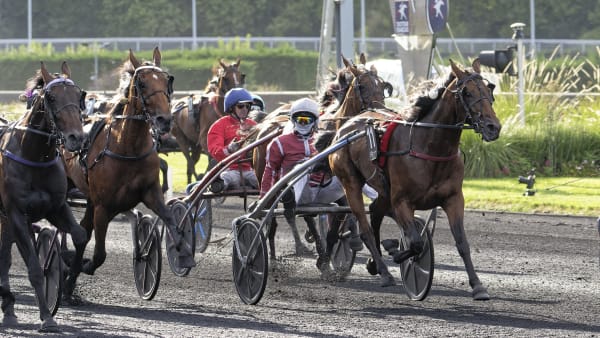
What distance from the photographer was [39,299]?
25.0 feet

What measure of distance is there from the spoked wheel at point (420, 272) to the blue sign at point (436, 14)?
8518 millimetres

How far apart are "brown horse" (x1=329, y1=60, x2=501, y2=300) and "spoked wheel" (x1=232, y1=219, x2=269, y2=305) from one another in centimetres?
79

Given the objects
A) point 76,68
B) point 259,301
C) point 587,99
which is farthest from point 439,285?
point 76,68

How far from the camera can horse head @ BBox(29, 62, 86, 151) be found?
749 cm

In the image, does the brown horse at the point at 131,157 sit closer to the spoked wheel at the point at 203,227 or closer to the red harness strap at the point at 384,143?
the red harness strap at the point at 384,143

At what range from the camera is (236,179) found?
10.7 meters

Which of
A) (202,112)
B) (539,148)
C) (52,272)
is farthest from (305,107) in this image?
(539,148)

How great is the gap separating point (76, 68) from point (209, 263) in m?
28.2

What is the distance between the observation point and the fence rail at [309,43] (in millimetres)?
37531

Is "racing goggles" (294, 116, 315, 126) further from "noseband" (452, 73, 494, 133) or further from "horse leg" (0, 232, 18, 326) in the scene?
"horse leg" (0, 232, 18, 326)

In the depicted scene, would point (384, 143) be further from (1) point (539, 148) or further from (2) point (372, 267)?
(1) point (539, 148)

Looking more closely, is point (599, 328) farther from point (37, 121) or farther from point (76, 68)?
point (76, 68)

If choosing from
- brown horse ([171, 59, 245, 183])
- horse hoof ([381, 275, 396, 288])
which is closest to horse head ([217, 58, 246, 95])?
brown horse ([171, 59, 245, 183])

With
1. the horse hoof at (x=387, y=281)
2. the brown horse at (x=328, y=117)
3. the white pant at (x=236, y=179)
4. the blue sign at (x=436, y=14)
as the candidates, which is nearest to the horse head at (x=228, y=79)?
the blue sign at (x=436, y=14)
